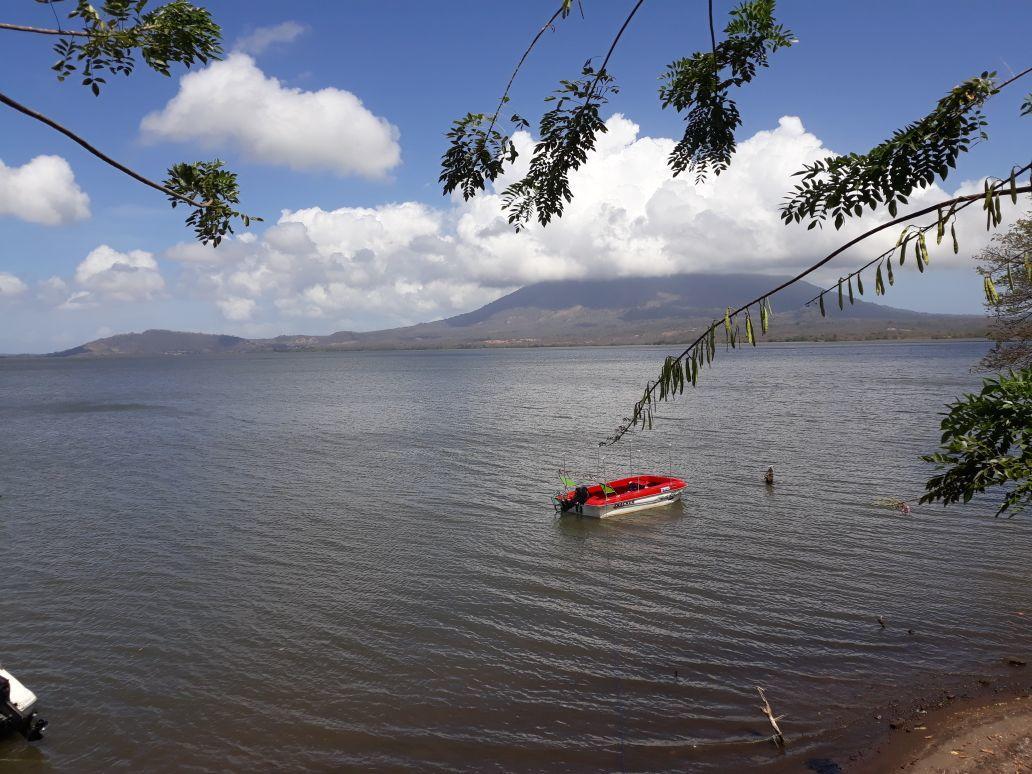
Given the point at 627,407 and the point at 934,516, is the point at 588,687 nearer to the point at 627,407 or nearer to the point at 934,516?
the point at 934,516

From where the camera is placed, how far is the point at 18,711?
14.9 metres

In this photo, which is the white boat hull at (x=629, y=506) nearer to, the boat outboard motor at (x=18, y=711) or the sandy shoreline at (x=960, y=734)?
the sandy shoreline at (x=960, y=734)

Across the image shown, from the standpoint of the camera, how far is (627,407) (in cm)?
7475

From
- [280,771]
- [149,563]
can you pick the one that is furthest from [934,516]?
[149,563]

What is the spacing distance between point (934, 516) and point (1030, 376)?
2532 cm

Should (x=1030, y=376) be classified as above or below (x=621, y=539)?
above

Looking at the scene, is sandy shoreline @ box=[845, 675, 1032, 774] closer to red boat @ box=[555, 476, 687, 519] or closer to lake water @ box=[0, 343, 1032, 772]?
lake water @ box=[0, 343, 1032, 772]

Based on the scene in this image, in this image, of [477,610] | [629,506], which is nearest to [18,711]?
[477,610]

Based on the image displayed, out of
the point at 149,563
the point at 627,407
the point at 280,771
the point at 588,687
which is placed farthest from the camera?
the point at 627,407

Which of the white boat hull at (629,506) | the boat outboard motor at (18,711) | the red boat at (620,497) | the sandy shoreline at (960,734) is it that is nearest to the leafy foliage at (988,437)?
the sandy shoreline at (960,734)

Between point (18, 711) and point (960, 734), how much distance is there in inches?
798

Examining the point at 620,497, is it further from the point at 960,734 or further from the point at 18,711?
the point at 18,711

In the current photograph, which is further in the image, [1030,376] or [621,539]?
[621,539]

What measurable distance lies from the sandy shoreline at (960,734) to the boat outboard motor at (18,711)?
57.5 ft
